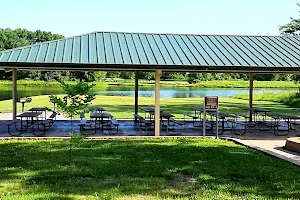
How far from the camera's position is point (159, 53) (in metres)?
10.7

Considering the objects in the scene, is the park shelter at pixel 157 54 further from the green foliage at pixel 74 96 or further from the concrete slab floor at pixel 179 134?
the green foliage at pixel 74 96

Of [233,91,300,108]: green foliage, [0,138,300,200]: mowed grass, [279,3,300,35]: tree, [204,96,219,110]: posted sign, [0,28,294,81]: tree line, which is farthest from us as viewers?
[0,28,294,81]: tree line

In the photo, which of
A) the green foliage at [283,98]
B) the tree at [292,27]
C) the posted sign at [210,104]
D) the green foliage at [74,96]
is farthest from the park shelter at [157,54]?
the tree at [292,27]

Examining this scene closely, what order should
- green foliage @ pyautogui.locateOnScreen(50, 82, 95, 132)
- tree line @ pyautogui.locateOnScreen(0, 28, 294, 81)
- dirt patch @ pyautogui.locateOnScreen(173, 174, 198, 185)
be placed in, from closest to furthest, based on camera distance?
dirt patch @ pyautogui.locateOnScreen(173, 174, 198, 185)
green foliage @ pyautogui.locateOnScreen(50, 82, 95, 132)
tree line @ pyautogui.locateOnScreen(0, 28, 294, 81)

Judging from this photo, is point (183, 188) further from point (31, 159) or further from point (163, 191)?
point (31, 159)

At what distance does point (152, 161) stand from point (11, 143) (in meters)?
3.75

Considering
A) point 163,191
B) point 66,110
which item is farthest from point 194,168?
point 66,110

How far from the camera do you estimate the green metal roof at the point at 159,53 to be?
9641 millimetres

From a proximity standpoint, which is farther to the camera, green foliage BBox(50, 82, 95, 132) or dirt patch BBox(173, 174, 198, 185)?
green foliage BBox(50, 82, 95, 132)

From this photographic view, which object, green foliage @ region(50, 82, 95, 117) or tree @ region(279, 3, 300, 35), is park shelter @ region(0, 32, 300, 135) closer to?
green foliage @ region(50, 82, 95, 117)

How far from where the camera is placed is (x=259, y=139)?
409 inches

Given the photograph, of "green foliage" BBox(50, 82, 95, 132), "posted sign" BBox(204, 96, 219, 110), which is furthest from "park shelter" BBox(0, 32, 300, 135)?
"green foliage" BBox(50, 82, 95, 132)

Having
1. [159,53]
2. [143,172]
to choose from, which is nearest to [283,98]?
[159,53]

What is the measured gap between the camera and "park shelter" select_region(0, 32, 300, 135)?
966 cm
